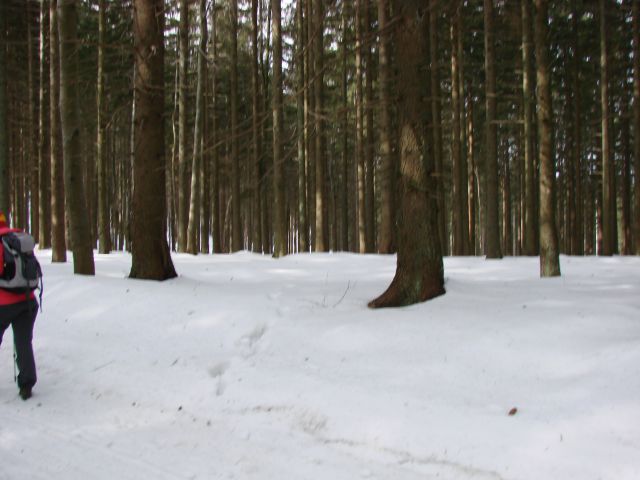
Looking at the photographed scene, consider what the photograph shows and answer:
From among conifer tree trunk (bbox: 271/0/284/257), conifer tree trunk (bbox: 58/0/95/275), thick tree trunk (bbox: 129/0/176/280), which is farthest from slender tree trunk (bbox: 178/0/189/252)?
thick tree trunk (bbox: 129/0/176/280)

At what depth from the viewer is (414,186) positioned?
708cm

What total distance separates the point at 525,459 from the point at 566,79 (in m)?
21.3

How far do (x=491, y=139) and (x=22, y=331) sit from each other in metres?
12.8

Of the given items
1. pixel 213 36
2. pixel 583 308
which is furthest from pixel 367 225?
pixel 583 308

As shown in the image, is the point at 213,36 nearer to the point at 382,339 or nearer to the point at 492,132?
the point at 492,132

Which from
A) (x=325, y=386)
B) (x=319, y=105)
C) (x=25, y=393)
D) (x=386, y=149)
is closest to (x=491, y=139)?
(x=386, y=149)

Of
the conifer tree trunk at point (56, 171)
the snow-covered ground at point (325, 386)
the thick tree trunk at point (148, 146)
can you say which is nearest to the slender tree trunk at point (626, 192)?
the snow-covered ground at point (325, 386)

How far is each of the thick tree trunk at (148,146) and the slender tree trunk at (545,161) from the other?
21.8ft

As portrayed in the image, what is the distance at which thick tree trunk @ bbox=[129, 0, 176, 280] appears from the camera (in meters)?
8.45

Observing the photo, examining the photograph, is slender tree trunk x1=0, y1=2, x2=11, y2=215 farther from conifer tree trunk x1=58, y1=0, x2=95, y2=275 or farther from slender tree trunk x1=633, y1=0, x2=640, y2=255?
slender tree trunk x1=633, y1=0, x2=640, y2=255

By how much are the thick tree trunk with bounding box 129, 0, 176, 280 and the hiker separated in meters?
3.58

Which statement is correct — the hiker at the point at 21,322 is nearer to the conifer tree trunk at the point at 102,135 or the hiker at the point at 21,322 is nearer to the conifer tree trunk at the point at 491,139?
the conifer tree trunk at the point at 102,135

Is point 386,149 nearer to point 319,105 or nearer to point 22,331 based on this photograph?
point 319,105

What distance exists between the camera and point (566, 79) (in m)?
21.1
